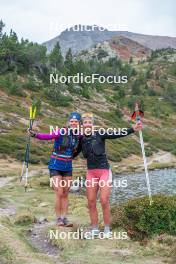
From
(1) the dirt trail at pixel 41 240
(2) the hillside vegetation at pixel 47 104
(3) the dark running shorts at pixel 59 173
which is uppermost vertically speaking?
(3) the dark running shorts at pixel 59 173

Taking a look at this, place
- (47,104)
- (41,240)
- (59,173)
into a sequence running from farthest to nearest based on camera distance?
(47,104) < (59,173) < (41,240)

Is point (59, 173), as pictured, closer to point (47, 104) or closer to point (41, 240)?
point (41, 240)

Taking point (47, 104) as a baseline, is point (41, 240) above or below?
above

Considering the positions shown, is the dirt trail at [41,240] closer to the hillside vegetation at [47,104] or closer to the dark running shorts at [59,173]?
the dark running shorts at [59,173]

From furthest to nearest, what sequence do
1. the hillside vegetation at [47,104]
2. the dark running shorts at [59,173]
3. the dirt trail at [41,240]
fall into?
the hillside vegetation at [47,104] < the dark running shorts at [59,173] < the dirt trail at [41,240]

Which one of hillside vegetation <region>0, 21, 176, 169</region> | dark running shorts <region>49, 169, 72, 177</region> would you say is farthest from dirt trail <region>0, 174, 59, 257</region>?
hillside vegetation <region>0, 21, 176, 169</region>

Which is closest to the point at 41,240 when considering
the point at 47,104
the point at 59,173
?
the point at 59,173

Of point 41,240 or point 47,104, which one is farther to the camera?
point 47,104

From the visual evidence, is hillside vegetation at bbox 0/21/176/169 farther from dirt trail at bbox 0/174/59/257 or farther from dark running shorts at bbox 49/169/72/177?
dark running shorts at bbox 49/169/72/177

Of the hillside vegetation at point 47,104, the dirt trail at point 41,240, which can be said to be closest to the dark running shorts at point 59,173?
the dirt trail at point 41,240

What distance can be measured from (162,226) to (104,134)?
2.78 m

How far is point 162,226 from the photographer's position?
37.8 feet

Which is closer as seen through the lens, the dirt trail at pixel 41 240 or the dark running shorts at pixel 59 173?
the dirt trail at pixel 41 240

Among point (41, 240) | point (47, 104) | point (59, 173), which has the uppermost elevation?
point (59, 173)
